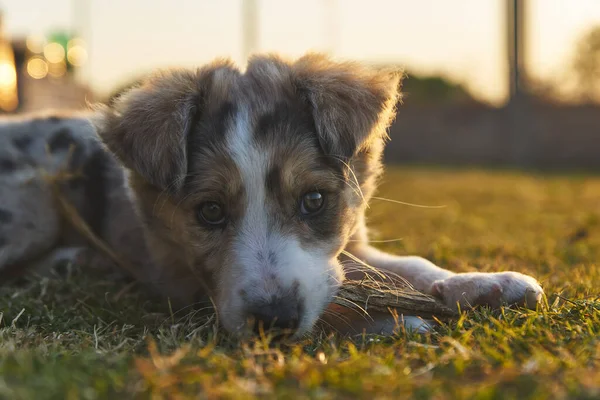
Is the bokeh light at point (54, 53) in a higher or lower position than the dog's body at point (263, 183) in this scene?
higher

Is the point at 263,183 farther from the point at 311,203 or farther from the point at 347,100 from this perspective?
the point at 347,100

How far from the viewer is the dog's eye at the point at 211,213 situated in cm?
354

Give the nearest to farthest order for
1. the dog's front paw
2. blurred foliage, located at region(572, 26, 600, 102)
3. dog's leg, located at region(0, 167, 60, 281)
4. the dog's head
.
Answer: the dog's head
the dog's front paw
dog's leg, located at region(0, 167, 60, 281)
blurred foliage, located at region(572, 26, 600, 102)

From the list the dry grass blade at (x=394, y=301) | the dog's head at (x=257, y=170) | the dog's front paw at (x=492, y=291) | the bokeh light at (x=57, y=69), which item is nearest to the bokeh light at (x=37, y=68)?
the bokeh light at (x=57, y=69)

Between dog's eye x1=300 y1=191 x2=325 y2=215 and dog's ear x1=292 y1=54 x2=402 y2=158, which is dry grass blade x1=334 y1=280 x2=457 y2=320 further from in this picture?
dog's ear x1=292 y1=54 x2=402 y2=158

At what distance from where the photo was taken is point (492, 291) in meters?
3.35

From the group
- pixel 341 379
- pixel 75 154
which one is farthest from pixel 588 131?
pixel 341 379

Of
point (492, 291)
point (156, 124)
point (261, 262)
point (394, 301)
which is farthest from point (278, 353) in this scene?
point (156, 124)

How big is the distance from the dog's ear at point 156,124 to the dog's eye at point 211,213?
0.57 ft

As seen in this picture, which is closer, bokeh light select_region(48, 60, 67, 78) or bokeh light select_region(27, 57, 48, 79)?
bokeh light select_region(27, 57, 48, 79)

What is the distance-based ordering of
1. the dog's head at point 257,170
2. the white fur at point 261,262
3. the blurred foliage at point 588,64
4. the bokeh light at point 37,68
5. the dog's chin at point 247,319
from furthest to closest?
1. the blurred foliage at point 588,64
2. the bokeh light at point 37,68
3. the dog's head at point 257,170
4. the white fur at point 261,262
5. the dog's chin at point 247,319

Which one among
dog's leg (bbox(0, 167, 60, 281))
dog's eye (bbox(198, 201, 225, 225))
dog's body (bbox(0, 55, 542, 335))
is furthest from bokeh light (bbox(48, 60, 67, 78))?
dog's eye (bbox(198, 201, 225, 225))

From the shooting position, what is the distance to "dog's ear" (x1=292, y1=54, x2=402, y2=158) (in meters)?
3.62

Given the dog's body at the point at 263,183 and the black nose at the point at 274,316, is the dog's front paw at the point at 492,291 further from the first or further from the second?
the black nose at the point at 274,316
